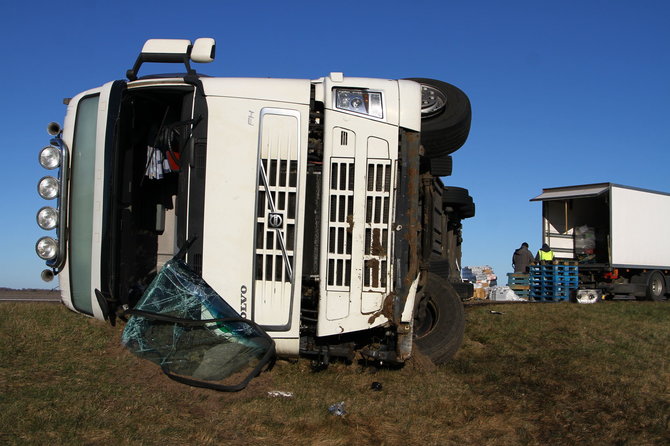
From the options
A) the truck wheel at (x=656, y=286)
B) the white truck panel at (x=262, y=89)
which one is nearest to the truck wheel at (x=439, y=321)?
the white truck panel at (x=262, y=89)

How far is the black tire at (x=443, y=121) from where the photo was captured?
6113mm

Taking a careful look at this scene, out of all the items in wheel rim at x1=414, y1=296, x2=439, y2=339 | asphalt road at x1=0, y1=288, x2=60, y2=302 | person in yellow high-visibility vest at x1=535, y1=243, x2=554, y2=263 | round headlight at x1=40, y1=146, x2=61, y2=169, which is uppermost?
round headlight at x1=40, y1=146, x2=61, y2=169

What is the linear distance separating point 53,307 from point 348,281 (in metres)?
3.97

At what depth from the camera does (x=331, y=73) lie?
4.90 m

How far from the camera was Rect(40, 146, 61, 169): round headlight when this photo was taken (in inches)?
192

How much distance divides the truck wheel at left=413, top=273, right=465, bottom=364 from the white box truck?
362 inches

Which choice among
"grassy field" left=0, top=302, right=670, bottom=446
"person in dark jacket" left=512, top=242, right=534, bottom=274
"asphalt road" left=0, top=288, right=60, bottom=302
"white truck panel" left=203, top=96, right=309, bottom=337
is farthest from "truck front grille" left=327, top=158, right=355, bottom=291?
"person in dark jacket" left=512, top=242, right=534, bottom=274

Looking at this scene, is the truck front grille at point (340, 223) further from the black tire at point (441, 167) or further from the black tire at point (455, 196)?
the black tire at point (455, 196)

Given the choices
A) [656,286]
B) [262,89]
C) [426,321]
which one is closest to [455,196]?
[426,321]

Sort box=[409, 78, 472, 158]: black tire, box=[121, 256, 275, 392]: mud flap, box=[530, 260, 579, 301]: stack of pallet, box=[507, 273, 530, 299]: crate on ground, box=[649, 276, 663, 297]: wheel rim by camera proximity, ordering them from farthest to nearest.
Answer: box=[649, 276, 663, 297]: wheel rim
box=[507, 273, 530, 299]: crate on ground
box=[530, 260, 579, 301]: stack of pallet
box=[409, 78, 472, 158]: black tire
box=[121, 256, 275, 392]: mud flap

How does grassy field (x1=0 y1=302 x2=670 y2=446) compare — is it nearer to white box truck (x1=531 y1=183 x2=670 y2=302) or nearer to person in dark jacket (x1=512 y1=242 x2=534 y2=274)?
white box truck (x1=531 y1=183 x2=670 y2=302)

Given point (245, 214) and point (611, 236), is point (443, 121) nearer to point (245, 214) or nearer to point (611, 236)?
point (245, 214)

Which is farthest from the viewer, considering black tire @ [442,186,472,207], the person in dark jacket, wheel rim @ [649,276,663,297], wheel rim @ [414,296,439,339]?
the person in dark jacket

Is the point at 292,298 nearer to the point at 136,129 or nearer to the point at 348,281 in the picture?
the point at 348,281
